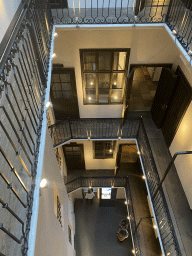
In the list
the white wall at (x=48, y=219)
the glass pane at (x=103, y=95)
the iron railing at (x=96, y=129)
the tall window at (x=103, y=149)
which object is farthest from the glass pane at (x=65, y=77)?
the tall window at (x=103, y=149)

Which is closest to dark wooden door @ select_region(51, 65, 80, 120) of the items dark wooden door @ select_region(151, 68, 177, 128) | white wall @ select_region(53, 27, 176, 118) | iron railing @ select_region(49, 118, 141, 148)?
white wall @ select_region(53, 27, 176, 118)

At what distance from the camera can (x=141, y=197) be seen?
8.35 meters

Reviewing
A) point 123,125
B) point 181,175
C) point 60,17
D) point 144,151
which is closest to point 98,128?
point 123,125

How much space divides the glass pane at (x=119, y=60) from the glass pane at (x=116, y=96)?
0.87 m

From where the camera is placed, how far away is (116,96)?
23.0 ft

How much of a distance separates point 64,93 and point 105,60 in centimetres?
189

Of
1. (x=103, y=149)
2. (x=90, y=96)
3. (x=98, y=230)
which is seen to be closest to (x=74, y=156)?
(x=103, y=149)

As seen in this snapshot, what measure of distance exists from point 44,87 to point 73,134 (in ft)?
Result: 12.1

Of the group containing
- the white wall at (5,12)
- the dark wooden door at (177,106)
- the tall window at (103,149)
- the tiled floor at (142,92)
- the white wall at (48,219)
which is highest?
the tiled floor at (142,92)

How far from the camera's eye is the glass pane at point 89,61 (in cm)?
594

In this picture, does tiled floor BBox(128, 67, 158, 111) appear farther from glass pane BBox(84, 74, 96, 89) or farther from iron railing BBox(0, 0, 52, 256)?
iron railing BBox(0, 0, 52, 256)

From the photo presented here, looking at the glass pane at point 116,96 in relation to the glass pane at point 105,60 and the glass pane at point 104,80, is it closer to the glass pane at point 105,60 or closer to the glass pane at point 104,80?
the glass pane at point 104,80

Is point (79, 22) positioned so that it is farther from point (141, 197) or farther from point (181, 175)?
point (141, 197)

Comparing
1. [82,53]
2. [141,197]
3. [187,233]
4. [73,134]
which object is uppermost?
[82,53]
